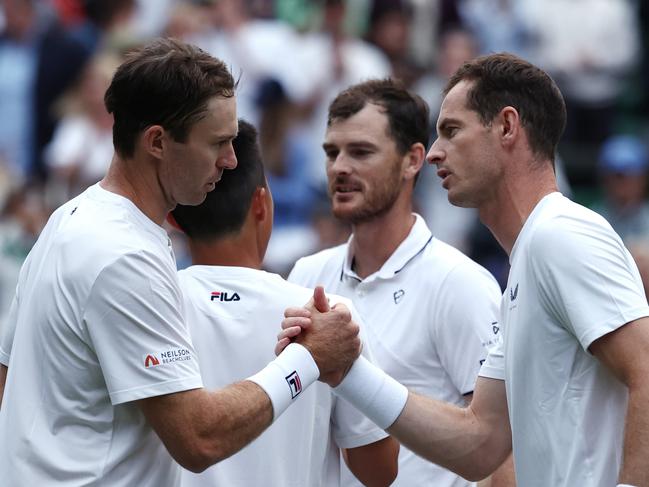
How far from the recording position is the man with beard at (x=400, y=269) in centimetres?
443

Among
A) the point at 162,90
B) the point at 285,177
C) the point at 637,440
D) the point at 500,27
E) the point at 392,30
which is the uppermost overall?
the point at 162,90

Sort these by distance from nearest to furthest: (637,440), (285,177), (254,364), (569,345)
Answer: (637,440), (569,345), (254,364), (285,177)

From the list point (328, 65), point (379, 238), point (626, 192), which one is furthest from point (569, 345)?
point (328, 65)

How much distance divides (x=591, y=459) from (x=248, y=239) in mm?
1324

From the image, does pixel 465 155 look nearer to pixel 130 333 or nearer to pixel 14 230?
pixel 130 333

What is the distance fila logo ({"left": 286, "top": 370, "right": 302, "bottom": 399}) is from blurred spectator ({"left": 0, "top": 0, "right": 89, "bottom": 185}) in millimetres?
7835

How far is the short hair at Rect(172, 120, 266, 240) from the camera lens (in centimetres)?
398

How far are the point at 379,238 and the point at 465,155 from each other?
1.05 meters

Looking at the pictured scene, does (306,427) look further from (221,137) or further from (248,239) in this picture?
(221,137)

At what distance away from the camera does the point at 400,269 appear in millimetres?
4734

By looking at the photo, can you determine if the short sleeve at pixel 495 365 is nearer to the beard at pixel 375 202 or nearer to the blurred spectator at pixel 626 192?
the beard at pixel 375 202

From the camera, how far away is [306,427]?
3822 mm

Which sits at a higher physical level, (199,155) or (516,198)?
(199,155)

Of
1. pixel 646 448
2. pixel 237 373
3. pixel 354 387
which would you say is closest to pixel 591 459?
pixel 646 448
